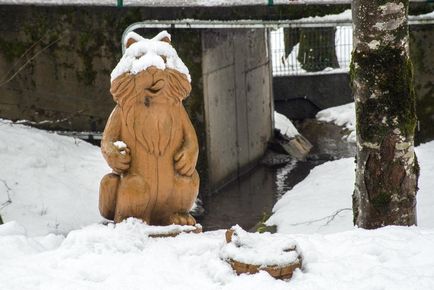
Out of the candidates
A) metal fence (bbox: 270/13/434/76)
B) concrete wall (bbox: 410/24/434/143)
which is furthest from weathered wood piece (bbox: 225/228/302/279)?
metal fence (bbox: 270/13/434/76)

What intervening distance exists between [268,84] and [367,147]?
32.2ft

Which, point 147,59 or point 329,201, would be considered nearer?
point 147,59

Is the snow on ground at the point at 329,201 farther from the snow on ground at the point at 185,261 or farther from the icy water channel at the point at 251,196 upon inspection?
the snow on ground at the point at 185,261

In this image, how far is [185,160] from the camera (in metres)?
5.64

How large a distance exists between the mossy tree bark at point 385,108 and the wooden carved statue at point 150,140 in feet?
5.08

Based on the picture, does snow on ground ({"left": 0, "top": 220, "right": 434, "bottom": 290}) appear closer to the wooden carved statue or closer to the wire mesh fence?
the wooden carved statue

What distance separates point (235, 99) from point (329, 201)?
15.3 ft

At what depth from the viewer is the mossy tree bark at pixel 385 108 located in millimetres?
6387

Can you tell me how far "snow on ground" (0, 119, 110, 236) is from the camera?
10492mm

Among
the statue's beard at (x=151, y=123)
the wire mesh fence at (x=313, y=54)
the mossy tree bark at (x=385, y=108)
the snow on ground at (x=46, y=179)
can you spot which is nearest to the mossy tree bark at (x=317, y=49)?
the wire mesh fence at (x=313, y=54)

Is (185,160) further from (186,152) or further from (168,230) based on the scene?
(168,230)

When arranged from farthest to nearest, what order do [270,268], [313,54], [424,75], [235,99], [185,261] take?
1. [313,54]
2. [235,99]
3. [424,75]
4. [185,261]
5. [270,268]

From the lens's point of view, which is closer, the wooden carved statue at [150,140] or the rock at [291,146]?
the wooden carved statue at [150,140]

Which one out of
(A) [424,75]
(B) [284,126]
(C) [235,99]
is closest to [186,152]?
(A) [424,75]
